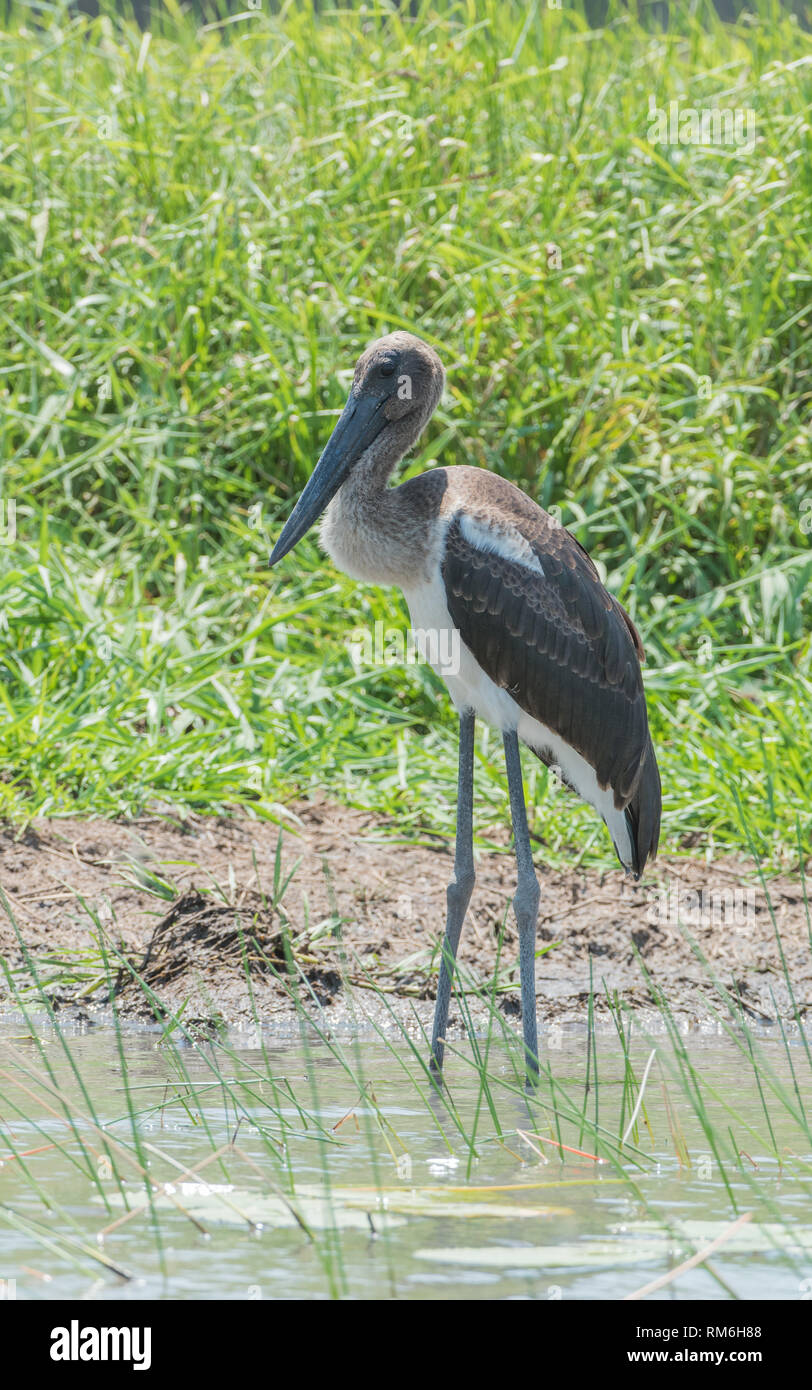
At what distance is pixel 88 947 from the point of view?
440 centimetres

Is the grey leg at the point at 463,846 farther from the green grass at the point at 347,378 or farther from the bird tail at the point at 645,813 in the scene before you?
the green grass at the point at 347,378

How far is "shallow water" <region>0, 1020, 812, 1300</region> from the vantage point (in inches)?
95.3

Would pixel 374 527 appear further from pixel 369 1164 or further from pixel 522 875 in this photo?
pixel 369 1164

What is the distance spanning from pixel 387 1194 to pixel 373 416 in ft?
6.55

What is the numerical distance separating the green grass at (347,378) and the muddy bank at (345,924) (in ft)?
0.55

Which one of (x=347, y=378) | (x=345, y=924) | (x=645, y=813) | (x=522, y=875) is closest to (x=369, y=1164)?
(x=522, y=875)

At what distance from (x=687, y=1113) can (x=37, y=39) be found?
7.00m

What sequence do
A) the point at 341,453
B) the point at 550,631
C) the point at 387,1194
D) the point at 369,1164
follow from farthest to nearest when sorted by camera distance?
the point at 341,453
the point at 550,631
the point at 369,1164
the point at 387,1194

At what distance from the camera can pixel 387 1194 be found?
110 inches

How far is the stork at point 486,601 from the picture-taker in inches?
155

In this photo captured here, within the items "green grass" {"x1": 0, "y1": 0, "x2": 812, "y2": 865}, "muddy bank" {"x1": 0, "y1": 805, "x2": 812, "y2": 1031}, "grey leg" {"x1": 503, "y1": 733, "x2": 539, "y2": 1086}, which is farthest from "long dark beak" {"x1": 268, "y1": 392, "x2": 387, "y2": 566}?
"green grass" {"x1": 0, "y1": 0, "x2": 812, "y2": 865}

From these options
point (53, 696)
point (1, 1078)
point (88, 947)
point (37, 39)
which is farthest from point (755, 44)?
point (1, 1078)

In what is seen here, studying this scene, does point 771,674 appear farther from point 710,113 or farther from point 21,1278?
point 21,1278

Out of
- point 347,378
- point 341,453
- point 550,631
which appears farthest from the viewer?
point 347,378
